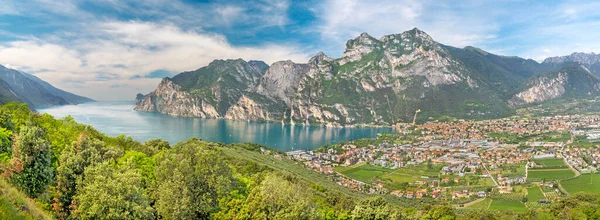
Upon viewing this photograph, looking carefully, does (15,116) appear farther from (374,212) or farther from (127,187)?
(374,212)

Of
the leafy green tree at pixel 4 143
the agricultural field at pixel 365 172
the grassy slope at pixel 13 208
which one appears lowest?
the agricultural field at pixel 365 172

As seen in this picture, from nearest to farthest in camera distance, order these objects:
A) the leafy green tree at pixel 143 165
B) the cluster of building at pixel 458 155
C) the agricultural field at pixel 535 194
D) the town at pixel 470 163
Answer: the leafy green tree at pixel 143 165, the agricultural field at pixel 535 194, the town at pixel 470 163, the cluster of building at pixel 458 155

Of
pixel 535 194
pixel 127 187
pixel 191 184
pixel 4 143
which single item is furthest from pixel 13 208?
pixel 535 194

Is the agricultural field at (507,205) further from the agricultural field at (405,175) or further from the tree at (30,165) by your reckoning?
the tree at (30,165)

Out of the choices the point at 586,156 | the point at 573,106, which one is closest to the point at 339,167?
the point at 586,156

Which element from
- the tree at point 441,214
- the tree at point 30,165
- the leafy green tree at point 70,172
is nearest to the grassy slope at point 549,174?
the tree at point 441,214

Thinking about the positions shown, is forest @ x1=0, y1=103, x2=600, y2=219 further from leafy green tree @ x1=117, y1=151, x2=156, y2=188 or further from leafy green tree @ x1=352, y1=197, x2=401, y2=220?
leafy green tree @ x1=352, y1=197, x2=401, y2=220

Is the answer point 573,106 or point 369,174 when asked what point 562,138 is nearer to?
A: point 369,174
